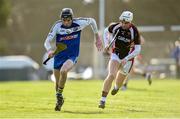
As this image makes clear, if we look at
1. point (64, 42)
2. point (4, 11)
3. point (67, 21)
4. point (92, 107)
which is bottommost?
point (4, 11)

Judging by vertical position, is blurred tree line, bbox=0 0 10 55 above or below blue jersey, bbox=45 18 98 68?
below

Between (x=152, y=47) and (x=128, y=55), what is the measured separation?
97.6ft

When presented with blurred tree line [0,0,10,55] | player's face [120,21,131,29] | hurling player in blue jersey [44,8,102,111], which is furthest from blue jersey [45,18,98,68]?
blurred tree line [0,0,10,55]

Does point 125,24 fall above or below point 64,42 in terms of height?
above

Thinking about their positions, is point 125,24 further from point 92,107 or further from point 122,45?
point 92,107

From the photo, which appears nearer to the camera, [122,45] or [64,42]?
[64,42]

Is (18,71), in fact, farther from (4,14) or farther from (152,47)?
(4,14)

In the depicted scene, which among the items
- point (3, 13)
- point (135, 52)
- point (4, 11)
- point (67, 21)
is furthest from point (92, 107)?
point (3, 13)

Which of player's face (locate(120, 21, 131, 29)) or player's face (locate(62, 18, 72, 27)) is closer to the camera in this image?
player's face (locate(62, 18, 72, 27))

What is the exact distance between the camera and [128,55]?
17.5 metres

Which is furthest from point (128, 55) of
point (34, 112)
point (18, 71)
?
point (18, 71)

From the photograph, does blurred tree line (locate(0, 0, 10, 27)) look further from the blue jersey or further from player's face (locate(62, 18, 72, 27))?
player's face (locate(62, 18, 72, 27))

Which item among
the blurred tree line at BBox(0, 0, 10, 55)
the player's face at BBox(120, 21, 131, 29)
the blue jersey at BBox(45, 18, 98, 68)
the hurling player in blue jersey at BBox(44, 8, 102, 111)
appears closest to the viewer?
the hurling player in blue jersey at BBox(44, 8, 102, 111)

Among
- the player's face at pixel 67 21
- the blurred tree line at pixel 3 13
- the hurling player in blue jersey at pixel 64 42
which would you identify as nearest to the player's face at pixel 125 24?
the hurling player in blue jersey at pixel 64 42
